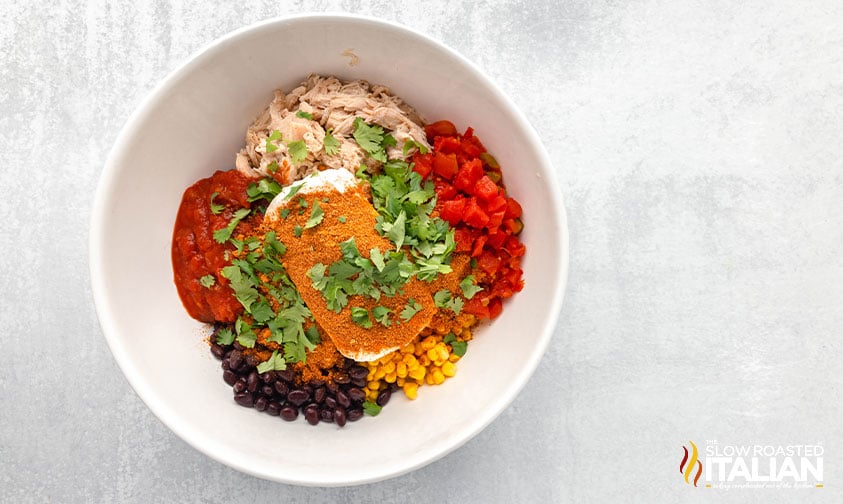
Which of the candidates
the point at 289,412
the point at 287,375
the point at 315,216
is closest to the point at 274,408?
the point at 289,412

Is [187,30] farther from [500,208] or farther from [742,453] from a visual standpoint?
[742,453]

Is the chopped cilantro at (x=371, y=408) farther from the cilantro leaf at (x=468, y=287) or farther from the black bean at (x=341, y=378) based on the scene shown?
the cilantro leaf at (x=468, y=287)

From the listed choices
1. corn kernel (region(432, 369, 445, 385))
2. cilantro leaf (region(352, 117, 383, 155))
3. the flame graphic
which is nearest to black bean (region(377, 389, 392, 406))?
corn kernel (region(432, 369, 445, 385))

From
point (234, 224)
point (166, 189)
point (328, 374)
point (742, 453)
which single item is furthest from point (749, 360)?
point (166, 189)

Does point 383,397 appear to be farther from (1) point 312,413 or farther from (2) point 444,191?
(2) point 444,191

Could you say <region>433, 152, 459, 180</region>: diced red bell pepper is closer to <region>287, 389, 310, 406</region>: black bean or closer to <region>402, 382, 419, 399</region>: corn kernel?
<region>402, 382, 419, 399</region>: corn kernel

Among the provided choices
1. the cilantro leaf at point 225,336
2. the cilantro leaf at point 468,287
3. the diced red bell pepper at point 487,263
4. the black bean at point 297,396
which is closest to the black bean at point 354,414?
the black bean at point 297,396

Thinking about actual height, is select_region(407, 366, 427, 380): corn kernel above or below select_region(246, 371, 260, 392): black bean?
above
